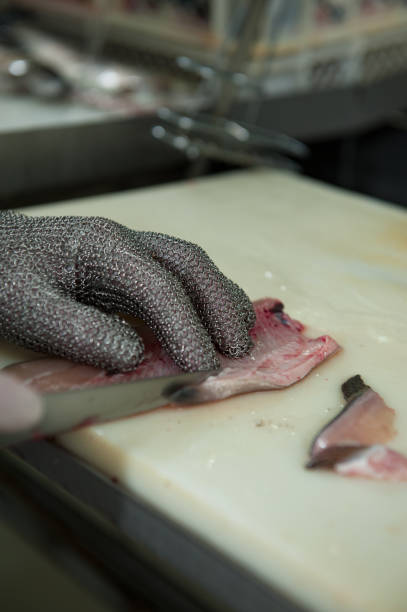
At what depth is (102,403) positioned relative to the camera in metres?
0.83

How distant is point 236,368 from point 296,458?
0.55 feet

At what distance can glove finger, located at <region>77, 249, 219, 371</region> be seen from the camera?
35.6 inches

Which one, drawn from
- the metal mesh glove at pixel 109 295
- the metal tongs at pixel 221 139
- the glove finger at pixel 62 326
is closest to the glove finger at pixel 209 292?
the metal mesh glove at pixel 109 295

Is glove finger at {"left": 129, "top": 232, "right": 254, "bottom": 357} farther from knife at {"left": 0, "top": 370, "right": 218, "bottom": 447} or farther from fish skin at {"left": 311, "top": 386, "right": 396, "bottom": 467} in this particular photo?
fish skin at {"left": 311, "top": 386, "right": 396, "bottom": 467}

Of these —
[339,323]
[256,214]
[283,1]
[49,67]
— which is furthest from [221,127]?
[339,323]

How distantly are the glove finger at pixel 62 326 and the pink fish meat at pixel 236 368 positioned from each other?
0.02m

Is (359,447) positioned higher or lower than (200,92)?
lower

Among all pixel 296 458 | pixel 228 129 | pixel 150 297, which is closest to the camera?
pixel 296 458

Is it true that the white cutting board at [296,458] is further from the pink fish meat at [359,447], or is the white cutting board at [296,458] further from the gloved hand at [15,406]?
the gloved hand at [15,406]

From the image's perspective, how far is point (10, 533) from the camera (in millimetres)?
852

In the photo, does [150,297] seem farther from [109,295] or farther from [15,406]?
[15,406]

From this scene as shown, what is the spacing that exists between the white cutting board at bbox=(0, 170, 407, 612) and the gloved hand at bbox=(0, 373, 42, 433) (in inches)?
4.9

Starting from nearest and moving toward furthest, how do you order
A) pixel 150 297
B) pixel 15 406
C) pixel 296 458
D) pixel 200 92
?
pixel 15 406
pixel 296 458
pixel 150 297
pixel 200 92

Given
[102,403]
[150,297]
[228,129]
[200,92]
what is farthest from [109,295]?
[200,92]
